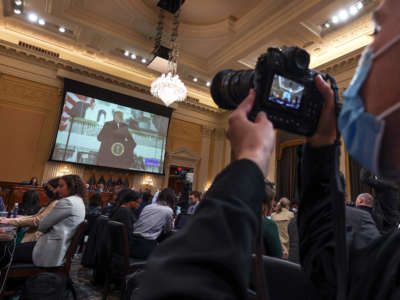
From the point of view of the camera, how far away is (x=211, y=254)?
0.30 metres

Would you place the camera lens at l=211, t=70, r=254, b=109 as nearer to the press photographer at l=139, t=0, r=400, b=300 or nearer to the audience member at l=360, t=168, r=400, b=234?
the press photographer at l=139, t=0, r=400, b=300

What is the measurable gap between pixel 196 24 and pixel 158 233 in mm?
6822

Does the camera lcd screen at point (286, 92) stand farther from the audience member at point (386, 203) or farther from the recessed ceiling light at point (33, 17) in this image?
the recessed ceiling light at point (33, 17)

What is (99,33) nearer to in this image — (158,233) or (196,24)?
(196,24)

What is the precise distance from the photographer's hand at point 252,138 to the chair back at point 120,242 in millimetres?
2123

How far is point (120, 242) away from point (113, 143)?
25.7 ft

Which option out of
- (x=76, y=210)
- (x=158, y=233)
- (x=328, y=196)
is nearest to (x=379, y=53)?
(x=328, y=196)

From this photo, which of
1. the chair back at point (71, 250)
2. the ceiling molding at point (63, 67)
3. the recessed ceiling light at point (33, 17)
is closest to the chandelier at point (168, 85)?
the ceiling molding at point (63, 67)

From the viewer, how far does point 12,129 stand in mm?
8320

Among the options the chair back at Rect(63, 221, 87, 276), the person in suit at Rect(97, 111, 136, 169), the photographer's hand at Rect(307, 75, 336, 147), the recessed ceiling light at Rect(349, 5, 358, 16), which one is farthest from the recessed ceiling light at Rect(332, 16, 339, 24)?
the person in suit at Rect(97, 111, 136, 169)

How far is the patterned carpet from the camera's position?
105 inches

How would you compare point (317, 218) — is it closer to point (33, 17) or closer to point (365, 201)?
point (365, 201)

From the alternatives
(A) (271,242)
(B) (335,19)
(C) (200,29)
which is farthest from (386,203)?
(C) (200,29)

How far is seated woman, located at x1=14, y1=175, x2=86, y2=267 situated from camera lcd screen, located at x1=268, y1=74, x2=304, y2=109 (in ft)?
7.64
